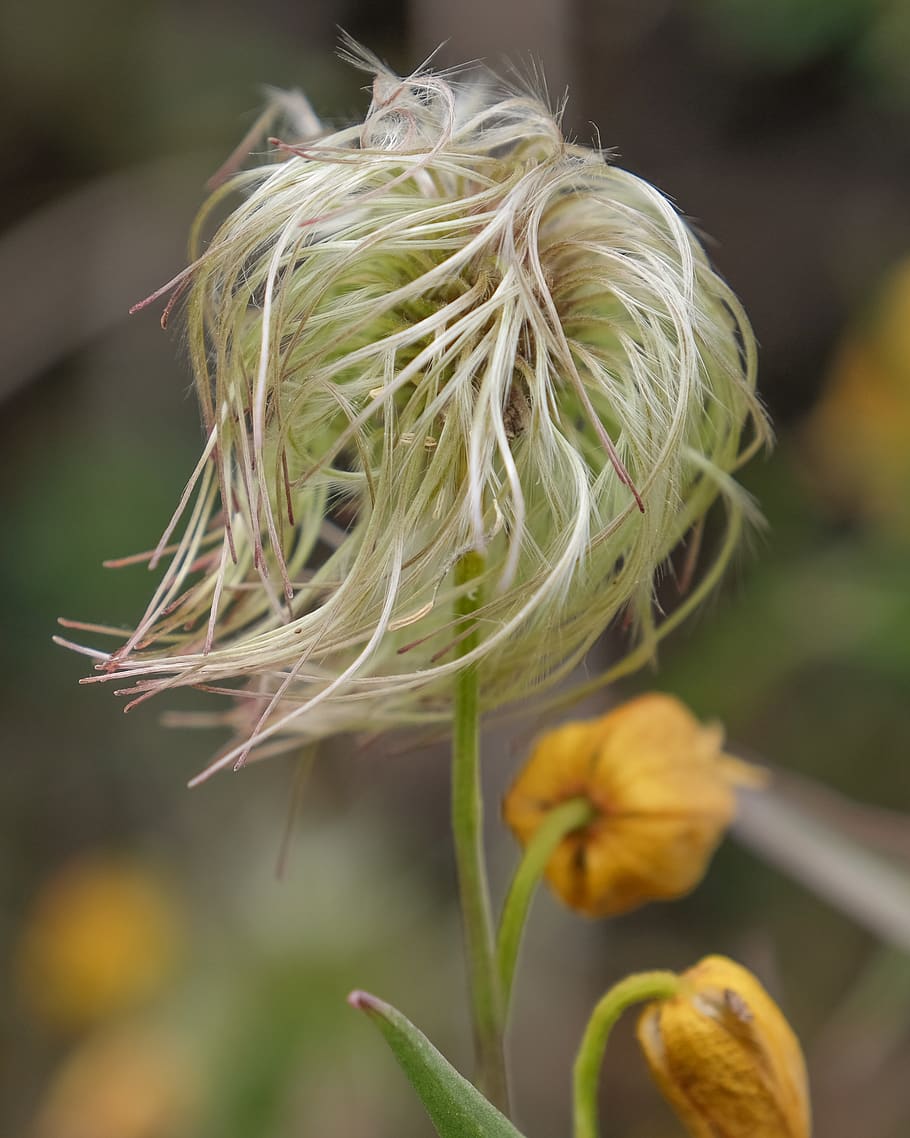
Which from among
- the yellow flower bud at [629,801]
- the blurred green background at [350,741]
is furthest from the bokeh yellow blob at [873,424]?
the yellow flower bud at [629,801]

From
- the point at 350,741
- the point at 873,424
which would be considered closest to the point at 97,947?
the point at 350,741

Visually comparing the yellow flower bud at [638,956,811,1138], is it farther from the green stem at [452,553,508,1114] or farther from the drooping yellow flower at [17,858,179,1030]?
the drooping yellow flower at [17,858,179,1030]

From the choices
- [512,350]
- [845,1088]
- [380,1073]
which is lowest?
[845,1088]

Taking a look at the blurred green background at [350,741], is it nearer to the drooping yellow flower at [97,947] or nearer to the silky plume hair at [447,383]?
the drooping yellow flower at [97,947]

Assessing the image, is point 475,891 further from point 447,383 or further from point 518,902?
point 447,383

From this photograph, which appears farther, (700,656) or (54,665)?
(54,665)

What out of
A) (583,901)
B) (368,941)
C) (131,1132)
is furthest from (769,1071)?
(131,1132)

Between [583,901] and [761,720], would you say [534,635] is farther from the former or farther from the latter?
[761,720]
